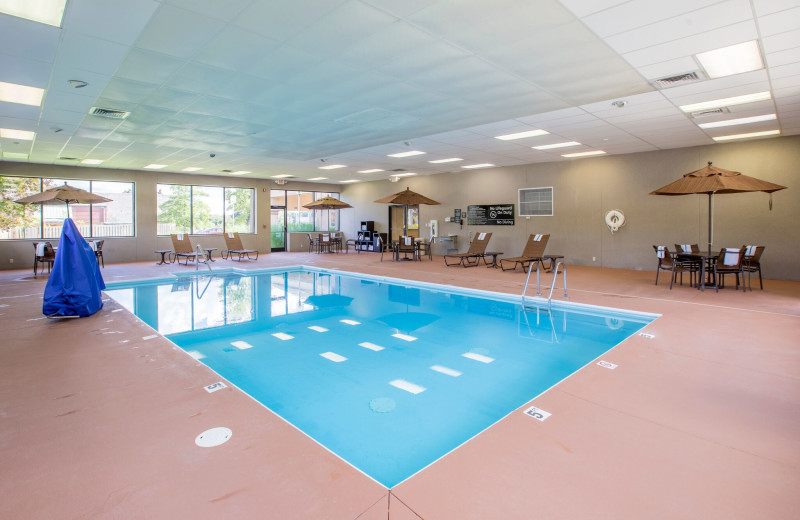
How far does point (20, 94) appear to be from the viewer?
5.29m

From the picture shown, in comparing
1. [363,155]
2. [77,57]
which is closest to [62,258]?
[77,57]

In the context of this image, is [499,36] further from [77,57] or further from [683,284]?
[683,284]

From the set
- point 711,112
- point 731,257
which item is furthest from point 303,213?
point 731,257

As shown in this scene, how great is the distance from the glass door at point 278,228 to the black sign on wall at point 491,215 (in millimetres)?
7693

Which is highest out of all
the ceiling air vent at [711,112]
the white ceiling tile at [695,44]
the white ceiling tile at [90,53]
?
the ceiling air vent at [711,112]

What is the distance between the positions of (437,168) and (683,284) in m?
7.39

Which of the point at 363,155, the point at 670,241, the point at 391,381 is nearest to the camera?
the point at 391,381

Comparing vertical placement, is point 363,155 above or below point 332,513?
above

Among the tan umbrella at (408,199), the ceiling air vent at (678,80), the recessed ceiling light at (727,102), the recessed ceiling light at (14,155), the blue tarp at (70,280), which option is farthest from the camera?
the tan umbrella at (408,199)

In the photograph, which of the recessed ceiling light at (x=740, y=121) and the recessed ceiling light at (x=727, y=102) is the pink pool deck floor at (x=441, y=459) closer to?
the recessed ceiling light at (x=727, y=102)

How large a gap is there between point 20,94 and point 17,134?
3.11 meters

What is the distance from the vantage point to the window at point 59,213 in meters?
10.8

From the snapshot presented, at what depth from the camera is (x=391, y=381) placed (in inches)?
137

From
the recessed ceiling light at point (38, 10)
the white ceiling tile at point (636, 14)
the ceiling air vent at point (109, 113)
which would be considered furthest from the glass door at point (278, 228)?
the white ceiling tile at point (636, 14)
